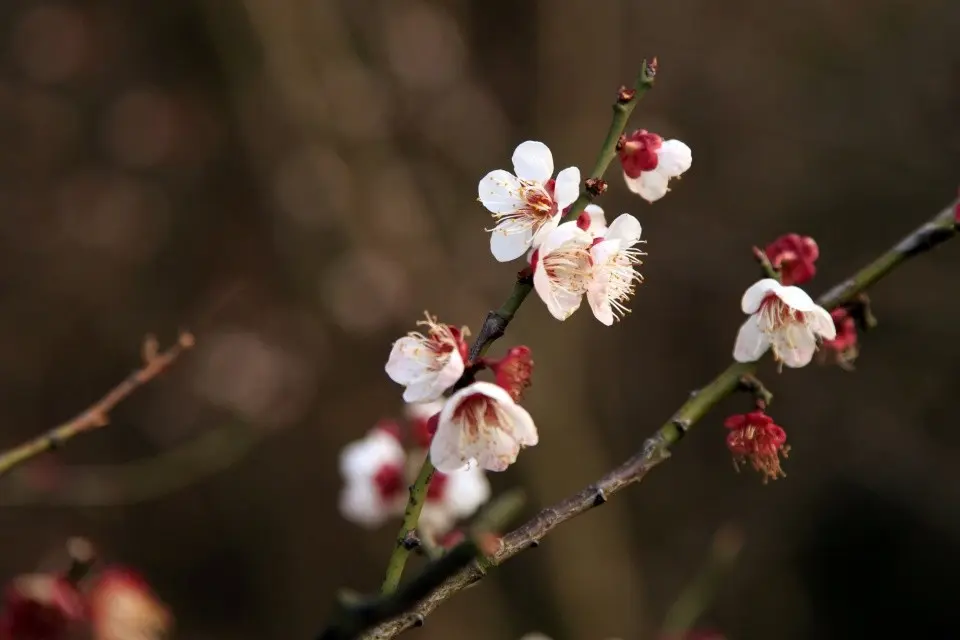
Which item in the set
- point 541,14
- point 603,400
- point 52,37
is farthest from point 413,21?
point 603,400

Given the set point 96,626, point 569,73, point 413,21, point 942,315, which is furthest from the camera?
point 413,21

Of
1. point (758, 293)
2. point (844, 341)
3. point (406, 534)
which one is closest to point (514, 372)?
point (406, 534)

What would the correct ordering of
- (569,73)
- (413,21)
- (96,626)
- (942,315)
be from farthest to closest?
(413,21)
(569,73)
(942,315)
(96,626)

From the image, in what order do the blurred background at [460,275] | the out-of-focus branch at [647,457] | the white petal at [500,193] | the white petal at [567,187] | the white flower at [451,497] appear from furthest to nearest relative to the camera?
1. the blurred background at [460,275]
2. the white flower at [451,497]
3. the white petal at [500,193]
4. the white petal at [567,187]
5. the out-of-focus branch at [647,457]

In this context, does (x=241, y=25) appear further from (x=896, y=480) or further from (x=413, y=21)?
(x=896, y=480)

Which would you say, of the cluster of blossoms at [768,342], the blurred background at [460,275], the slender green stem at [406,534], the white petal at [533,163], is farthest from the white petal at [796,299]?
the blurred background at [460,275]

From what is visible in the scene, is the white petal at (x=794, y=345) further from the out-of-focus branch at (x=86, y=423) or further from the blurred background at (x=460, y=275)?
the blurred background at (x=460, y=275)
